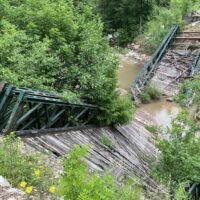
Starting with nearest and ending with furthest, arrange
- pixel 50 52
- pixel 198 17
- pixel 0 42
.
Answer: pixel 0 42, pixel 50 52, pixel 198 17

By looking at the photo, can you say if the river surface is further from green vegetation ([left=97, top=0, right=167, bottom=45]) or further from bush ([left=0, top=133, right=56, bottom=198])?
bush ([left=0, top=133, right=56, bottom=198])

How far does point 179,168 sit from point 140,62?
17049mm

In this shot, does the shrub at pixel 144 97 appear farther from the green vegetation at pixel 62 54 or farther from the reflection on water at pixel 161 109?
the green vegetation at pixel 62 54

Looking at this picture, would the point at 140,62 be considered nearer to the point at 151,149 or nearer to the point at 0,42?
the point at 151,149

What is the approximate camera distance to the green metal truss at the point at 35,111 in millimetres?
6547

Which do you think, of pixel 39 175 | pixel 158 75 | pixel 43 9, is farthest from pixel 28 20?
pixel 158 75

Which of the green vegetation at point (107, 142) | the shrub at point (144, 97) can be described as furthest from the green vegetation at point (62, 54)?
the shrub at point (144, 97)

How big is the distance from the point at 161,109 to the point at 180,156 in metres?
9.25

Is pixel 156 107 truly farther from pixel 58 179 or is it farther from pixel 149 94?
pixel 58 179

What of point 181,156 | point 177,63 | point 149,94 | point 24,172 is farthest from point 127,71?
point 24,172

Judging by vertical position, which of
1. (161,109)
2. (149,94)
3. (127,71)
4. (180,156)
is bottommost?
(161,109)

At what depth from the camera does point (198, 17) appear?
28281 millimetres

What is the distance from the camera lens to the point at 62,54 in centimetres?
997

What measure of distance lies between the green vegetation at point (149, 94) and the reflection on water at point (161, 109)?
283 mm
